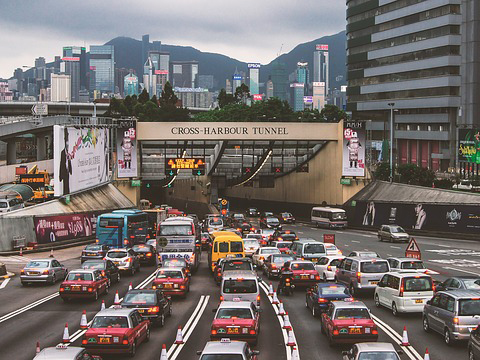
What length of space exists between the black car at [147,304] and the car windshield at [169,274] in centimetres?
663

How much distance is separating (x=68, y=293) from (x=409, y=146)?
119573 mm

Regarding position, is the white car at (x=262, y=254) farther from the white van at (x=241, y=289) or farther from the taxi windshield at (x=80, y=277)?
the white van at (x=241, y=289)

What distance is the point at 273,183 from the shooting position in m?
109

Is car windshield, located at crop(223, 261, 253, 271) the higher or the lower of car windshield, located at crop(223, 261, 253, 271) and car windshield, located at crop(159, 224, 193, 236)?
the lower

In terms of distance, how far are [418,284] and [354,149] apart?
2293 inches

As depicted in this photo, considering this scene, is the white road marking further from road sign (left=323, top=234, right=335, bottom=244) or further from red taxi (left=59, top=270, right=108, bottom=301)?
road sign (left=323, top=234, right=335, bottom=244)

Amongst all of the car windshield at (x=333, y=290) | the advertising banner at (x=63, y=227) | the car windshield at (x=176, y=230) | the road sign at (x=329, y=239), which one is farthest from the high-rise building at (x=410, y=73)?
the car windshield at (x=333, y=290)

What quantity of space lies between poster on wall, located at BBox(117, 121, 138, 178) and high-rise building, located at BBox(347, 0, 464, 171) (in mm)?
57954

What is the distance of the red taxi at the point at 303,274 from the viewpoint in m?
35.1

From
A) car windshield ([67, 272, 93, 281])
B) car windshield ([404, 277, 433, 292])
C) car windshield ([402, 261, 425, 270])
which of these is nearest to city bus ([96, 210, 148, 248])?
car windshield ([67, 272, 93, 281])

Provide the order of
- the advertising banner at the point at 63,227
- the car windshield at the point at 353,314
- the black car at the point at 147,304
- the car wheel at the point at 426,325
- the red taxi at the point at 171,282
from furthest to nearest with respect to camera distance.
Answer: the advertising banner at the point at 63,227, the red taxi at the point at 171,282, the black car at the point at 147,304, the car wheel at the point at 426,325, the car windshield at the point at 353,314

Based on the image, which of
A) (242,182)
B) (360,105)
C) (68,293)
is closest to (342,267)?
(68,293)

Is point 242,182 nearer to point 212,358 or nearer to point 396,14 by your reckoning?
point 396,14

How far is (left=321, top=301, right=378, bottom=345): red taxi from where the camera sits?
2217 cm
